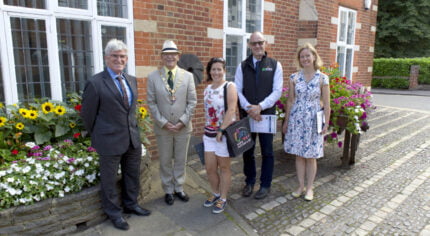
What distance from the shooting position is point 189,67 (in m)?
5.08

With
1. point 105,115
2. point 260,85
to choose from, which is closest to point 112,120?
point 105,115

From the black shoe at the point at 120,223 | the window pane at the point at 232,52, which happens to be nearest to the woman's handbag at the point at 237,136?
the black shoe at the point at 120,223

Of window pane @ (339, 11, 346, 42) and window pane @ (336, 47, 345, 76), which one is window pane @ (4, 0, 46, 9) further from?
window pane @ (336, 47, 345, 76)

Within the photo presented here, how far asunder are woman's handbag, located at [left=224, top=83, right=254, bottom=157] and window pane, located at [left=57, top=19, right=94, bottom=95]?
215 centimetres

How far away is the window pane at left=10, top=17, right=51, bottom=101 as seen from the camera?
347cm

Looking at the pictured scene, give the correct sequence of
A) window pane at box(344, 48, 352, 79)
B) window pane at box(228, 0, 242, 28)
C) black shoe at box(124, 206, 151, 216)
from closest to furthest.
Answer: black shoe at box(124, 206, 151, 216)
window pane at box(228, 0, 242, 28)
window pane at box(344, 48, 352, 79)

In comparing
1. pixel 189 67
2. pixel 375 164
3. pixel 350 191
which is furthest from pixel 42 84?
pixel 375 164

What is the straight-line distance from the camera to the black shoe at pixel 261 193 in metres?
3.78

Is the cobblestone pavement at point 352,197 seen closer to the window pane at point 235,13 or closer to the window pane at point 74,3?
the window pane at point 235,13

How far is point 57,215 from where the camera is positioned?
9.18 feet

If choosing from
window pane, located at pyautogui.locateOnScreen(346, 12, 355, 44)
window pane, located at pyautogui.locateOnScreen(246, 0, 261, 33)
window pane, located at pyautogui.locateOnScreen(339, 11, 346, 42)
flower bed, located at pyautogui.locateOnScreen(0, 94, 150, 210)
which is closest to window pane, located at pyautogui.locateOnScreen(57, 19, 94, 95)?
flower bed, located at pyautogui.locateOnScreen(0, 94, 150, 210)

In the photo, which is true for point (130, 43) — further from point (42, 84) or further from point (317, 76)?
point (317, 76)

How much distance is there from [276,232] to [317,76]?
6.12 feet

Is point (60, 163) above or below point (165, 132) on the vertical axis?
below
